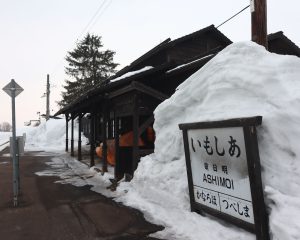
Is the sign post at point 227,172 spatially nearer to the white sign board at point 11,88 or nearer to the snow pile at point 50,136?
the white sign board at point 11,88

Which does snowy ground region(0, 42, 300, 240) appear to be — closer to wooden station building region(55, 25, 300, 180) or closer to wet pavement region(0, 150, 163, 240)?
wet pavement region(0, 150, 163, 240)

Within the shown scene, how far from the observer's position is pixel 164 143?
306 inches

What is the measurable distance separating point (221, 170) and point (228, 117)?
33.3 inches

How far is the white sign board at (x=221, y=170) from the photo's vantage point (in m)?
4.87

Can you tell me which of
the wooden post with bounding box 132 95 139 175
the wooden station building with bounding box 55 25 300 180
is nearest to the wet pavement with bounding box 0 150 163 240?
the wooden post with bounding box 132 95 139 175

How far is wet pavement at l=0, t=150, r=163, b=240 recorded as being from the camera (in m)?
5.90

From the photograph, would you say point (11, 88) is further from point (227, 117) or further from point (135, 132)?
point (227, 117)

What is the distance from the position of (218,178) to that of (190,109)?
84.1 inches

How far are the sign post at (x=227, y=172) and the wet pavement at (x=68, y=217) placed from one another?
1.13 meters

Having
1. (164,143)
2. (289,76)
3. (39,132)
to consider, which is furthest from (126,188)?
(39,132)

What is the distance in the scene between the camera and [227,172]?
5.21m

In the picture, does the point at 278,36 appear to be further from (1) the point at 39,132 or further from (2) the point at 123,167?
(1) the point at 39,132

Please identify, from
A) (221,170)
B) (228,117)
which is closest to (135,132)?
(228,117)

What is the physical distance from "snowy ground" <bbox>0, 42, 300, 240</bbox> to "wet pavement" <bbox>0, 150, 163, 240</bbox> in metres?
0.42
